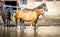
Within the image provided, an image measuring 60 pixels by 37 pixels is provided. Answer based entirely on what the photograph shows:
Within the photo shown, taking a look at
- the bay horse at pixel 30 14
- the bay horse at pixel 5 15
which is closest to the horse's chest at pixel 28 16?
the bay horse at pixel 30 14

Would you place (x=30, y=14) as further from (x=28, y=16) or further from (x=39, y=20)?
(x=39, y=20)

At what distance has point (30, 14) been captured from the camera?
9.19ft

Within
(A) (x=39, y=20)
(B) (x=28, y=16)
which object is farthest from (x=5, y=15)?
(A) (x=39, y=20)

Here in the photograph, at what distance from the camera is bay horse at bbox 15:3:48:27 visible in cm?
277

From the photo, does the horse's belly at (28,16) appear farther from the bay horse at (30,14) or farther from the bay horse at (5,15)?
the bay horse at (5,15)

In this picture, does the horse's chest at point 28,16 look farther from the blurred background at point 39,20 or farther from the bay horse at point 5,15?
the bay horse at point 5,15

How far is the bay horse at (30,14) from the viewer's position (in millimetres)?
2768

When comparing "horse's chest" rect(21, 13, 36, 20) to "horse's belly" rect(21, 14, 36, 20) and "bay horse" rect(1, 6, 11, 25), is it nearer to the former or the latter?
"horse's belly" rect(21, 14, 36, 20)

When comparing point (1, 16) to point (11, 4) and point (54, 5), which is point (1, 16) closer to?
point (11, 4)

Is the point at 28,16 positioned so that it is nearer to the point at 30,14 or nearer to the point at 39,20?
the point at 30,14

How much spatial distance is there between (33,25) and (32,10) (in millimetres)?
209

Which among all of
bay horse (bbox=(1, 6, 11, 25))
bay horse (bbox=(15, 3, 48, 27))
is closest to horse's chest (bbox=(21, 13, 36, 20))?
bay horse (bbox=(15, 3, 48, 27))

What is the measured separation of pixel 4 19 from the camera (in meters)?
2.81

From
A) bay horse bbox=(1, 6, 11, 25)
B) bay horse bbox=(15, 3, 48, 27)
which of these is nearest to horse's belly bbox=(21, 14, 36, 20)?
bay horse bbox=(15, 3, 48, 27)
